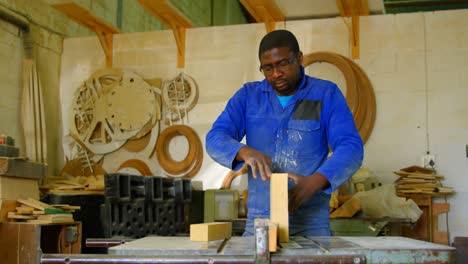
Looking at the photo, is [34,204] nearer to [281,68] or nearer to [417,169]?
[281,68]

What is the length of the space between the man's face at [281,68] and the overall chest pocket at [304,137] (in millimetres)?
165

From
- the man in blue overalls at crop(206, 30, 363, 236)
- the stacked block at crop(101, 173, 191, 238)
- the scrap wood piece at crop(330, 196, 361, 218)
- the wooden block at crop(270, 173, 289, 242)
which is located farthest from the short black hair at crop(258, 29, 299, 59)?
the scrap wood piece at crop(330, 196, 361, 218)

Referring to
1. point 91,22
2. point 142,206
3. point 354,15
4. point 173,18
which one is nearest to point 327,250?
point 142,206

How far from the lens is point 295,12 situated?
5375mm

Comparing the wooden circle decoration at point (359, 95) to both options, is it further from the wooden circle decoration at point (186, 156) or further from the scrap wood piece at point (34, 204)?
the scrap wood piece at point (34, 204)

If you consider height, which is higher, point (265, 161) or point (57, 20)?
point (57, 20)

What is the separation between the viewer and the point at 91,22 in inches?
221

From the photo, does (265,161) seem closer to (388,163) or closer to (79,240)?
(79,240)

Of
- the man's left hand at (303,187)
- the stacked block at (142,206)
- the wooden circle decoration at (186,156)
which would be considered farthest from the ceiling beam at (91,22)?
the man's left hand at (303,187)

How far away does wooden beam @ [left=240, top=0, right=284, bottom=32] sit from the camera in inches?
195

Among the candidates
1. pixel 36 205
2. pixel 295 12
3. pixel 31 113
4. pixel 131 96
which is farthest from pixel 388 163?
pixel 31 113

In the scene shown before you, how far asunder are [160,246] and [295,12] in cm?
408

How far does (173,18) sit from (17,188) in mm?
2345

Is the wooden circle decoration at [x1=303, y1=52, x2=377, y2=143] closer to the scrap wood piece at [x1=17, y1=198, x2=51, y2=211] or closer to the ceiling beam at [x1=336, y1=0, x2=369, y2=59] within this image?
the ceiling beam at [x1=336, y1=0, x2=369, y2=59]
